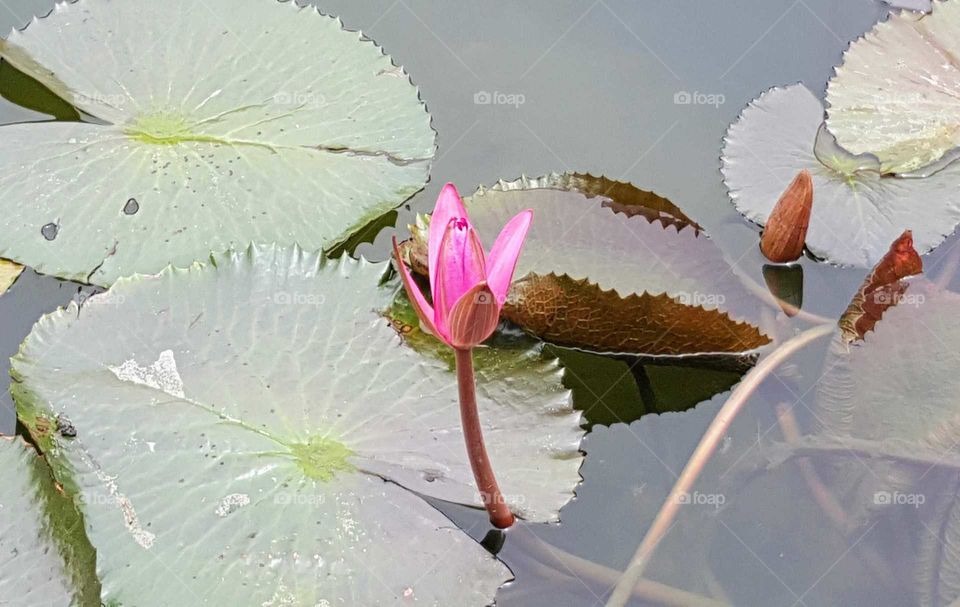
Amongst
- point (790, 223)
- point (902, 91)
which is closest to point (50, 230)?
point (790, 223)

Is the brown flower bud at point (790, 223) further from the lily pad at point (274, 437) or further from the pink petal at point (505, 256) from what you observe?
the pink petal at point (505, 256)

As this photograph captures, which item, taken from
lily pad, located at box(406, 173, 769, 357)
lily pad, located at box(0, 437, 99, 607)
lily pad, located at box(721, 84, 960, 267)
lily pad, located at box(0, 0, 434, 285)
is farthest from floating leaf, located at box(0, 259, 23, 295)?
lily pad, located at box(721, 84, 960, 267)

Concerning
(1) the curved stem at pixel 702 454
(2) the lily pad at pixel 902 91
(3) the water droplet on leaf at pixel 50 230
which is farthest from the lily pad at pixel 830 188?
(3) the water droplet on leaf at pixel 50 230

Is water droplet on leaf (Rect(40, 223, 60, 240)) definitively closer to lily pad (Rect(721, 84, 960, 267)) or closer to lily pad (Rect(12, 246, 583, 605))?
lily pad (Rect(12, 246, 583, 605))

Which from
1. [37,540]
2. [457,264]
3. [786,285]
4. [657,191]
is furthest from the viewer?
[657,191]

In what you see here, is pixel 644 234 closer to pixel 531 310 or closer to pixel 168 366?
pixel 531 310

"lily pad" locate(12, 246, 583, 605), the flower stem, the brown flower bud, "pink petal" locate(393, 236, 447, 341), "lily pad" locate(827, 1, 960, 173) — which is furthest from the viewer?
"lily pad" locate(827, 1, 960, 173)

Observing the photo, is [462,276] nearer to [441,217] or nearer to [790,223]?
[441,217]
